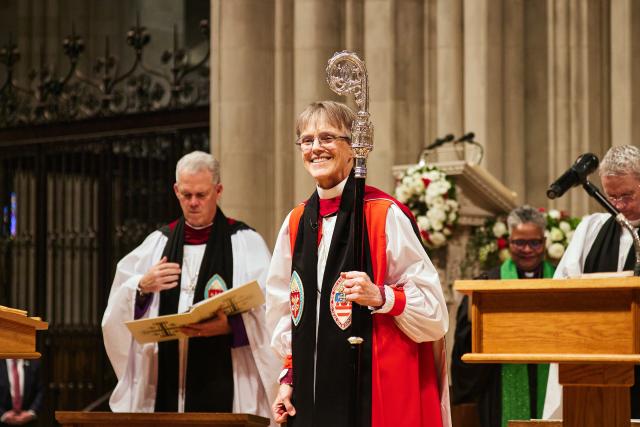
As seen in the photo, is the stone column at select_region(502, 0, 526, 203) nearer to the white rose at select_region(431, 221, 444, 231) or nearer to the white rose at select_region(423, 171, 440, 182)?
the white rose at select_region(423, 171, 440, 182)

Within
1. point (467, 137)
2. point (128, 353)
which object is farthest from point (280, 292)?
point (467, 137)

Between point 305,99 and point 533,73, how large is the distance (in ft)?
5.78

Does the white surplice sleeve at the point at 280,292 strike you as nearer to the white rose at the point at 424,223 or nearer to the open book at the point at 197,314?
the open book at the point at 197,314

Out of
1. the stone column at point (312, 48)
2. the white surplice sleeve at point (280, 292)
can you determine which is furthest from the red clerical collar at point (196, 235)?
the stone column at point (312, 48)

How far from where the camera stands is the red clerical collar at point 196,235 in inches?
239

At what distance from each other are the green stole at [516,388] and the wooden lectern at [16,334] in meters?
3.07

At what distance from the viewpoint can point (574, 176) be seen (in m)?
4.55

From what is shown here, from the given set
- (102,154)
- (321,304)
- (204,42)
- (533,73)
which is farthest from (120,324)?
(204,42)

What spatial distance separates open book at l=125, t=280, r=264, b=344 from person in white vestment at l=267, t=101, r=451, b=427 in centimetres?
113

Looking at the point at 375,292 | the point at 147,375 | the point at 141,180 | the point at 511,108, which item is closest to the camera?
the point at 375,292

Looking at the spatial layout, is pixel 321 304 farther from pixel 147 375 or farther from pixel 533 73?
pixel 533 73

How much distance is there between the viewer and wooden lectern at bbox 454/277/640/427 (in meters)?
3.86

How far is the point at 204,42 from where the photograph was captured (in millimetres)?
14039

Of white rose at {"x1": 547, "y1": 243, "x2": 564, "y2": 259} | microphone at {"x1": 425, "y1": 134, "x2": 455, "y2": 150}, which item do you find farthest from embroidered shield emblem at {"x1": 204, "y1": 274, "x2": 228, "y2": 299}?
microphone at {"x1": 425, "y1": 134, "x2": 455, "y2": 150}
